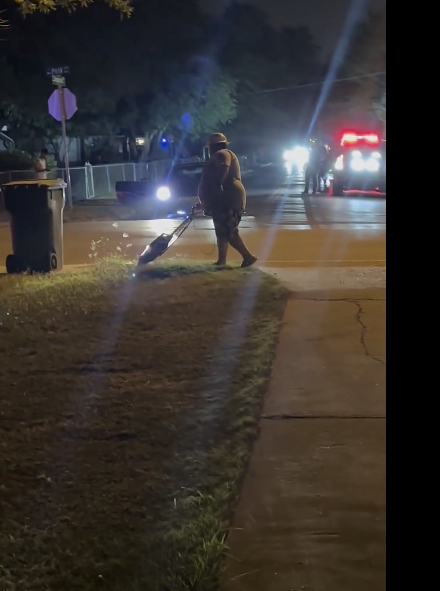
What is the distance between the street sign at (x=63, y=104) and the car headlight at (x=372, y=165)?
933 cm

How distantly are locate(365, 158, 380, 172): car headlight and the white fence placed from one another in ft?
19.9

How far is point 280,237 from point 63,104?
820 centimetres

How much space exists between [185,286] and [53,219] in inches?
110

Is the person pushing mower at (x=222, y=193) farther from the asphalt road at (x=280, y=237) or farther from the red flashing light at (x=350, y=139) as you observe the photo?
the red flashing light at (x=350, y=139)

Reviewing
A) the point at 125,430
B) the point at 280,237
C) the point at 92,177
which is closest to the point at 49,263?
the point at 280,237

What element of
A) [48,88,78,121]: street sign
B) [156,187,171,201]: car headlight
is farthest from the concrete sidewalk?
[156,187,171,201]: car headlight

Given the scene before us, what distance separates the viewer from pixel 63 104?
21.0 meters

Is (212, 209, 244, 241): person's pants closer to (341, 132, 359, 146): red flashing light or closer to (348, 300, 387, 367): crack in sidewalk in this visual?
(348, 300, 387, 367): crack in sidewalk

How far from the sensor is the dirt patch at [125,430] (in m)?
3.61

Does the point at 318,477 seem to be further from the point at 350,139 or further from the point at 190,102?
the point at 190,102

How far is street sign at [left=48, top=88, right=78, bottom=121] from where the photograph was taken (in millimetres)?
21094
